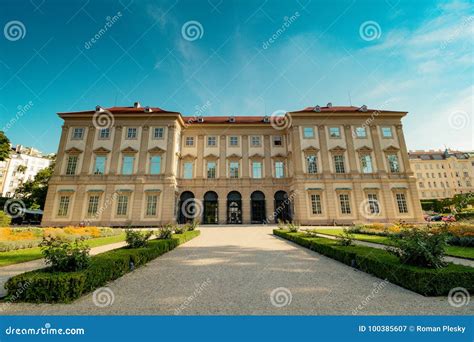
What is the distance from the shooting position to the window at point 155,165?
25.7m

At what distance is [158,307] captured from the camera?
3904 millimetres

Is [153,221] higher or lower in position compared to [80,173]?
lower

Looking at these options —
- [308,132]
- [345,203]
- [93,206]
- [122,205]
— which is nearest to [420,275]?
[345,203]

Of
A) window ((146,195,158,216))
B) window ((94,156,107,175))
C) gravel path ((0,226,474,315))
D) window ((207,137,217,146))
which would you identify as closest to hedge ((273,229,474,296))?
gravel path ((0,226,474,315))

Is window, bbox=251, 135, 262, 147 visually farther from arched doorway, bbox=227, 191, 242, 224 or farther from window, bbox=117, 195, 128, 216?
window, bbox=117, 195, 128, 216

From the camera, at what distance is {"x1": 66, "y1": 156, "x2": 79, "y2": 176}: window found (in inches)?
1011

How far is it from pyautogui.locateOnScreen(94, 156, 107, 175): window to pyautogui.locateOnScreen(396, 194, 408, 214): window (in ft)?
111

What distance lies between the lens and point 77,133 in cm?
2673

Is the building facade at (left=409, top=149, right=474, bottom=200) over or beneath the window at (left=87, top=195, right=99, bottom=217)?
over

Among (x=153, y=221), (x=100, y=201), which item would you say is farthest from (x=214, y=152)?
(x=100, y=201)

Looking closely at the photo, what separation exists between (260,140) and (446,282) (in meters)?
25.4

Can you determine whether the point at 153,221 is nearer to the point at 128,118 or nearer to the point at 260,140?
the point at 128,118

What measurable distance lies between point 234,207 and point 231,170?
462 centimetres

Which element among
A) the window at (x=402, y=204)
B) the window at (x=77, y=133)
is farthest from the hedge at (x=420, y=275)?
the window at (x=77, y=133)
